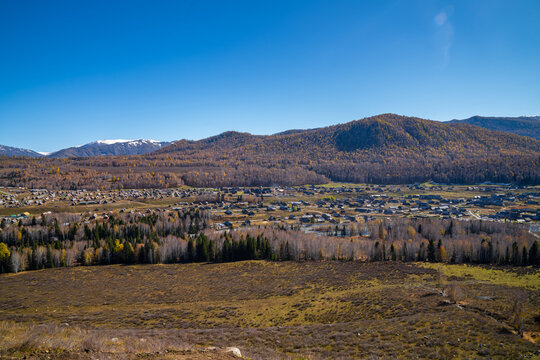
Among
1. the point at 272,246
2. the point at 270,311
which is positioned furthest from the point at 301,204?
the point at 270,311

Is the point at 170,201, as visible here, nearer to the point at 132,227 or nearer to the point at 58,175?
the point at 132,227

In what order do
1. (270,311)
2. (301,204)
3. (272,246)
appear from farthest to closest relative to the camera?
1. (301,204)
2. (272,246)
3. (270,311)

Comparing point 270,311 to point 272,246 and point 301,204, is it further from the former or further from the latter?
point 301,204

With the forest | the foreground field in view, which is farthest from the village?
the foreground field

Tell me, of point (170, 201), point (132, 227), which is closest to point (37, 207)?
point (170, 201)

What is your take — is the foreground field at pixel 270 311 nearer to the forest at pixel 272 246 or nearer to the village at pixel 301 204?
the forest at pixel 272 246
